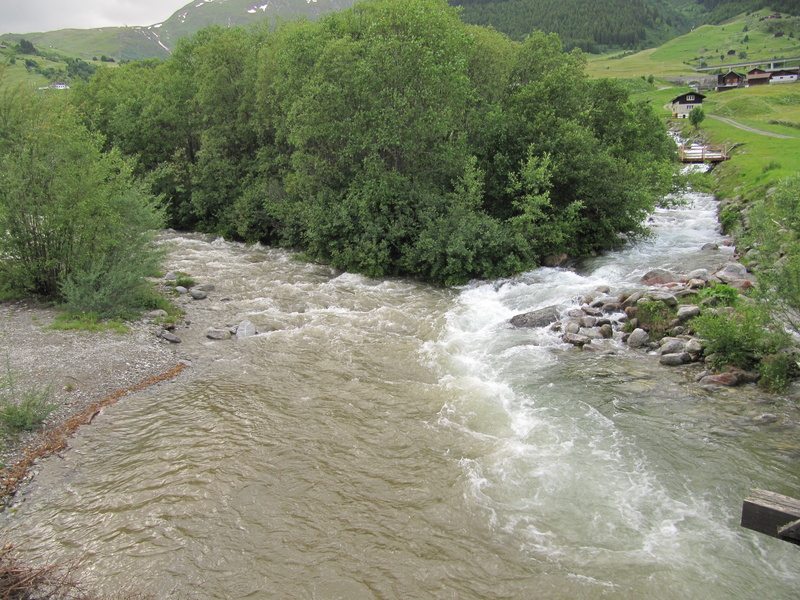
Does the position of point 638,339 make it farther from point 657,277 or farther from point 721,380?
point 657,277

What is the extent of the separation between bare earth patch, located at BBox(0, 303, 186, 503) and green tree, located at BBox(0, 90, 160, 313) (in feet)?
5.38

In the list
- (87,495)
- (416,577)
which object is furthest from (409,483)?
(87,495)

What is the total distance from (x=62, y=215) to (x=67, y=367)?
7.47 metres

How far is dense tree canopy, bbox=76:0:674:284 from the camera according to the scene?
27.2 meters

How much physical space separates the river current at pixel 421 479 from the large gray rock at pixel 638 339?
0.43m

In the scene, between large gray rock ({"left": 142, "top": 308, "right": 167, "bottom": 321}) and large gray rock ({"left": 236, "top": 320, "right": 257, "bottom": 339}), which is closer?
large gray rock ({"left": 236, "top": 320, "right": 257, "bottom": 339})

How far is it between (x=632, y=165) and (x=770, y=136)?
3954cm

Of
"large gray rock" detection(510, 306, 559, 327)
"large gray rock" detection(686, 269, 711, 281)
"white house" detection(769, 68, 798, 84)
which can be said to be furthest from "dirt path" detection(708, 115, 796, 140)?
"white house" detection(769, 68, 798, 84)

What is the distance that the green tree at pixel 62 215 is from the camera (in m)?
19.2

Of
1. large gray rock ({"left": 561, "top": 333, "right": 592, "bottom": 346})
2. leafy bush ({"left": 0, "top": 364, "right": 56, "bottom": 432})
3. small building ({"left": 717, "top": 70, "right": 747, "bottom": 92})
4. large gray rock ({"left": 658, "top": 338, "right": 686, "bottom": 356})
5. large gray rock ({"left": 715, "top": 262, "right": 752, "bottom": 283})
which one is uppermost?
small building ({"left": 717, "top": 70, "right": 747, "bottom": 92})

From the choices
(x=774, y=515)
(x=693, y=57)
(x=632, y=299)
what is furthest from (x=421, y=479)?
(x=693, y=57)

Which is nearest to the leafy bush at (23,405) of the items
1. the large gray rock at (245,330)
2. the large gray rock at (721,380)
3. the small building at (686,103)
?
the large gray rock at (245,330)

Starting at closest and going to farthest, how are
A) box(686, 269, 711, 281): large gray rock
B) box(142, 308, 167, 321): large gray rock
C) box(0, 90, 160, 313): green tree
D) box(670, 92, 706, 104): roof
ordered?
1. box(0, 90, 160, 313): green tree
2. box(142, 308, 167, 321): large gray rock
3. box(686, 269, 711, 281): large gray rock
4. box(670, 92, 706, 104): roof

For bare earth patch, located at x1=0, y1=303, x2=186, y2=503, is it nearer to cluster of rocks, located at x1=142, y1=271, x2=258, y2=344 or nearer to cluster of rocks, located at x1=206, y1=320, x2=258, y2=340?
cluster of rocks, located at x1=142, y1=271, x2=258, y2=344
